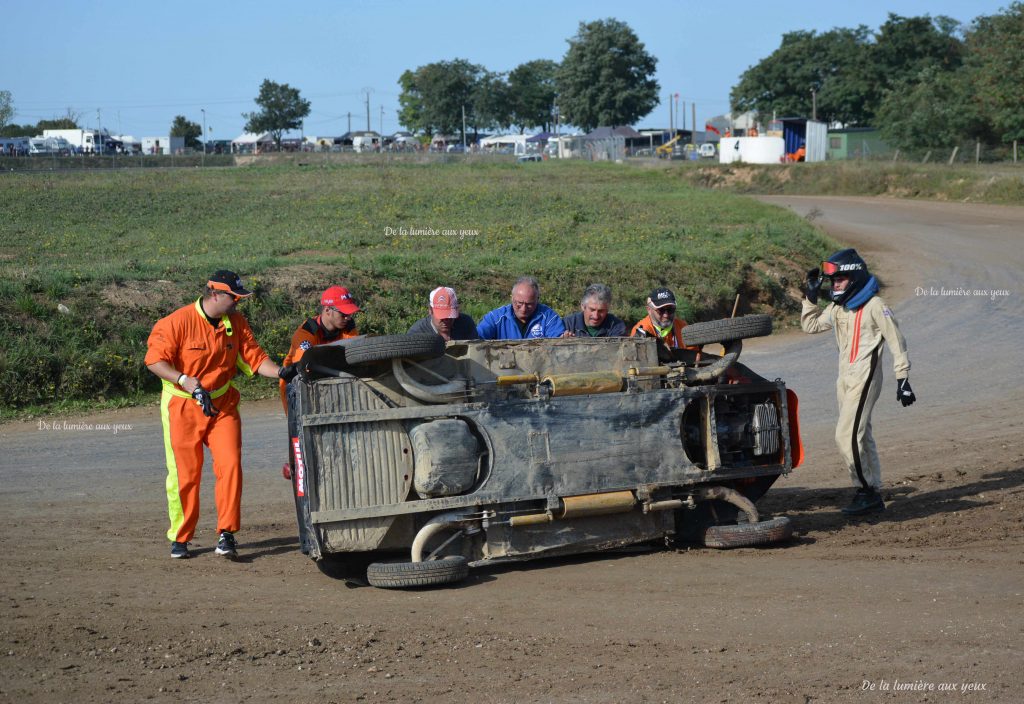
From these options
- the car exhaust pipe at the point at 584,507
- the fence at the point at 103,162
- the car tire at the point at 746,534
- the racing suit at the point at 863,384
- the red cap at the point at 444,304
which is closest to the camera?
the car exhaust pipe at the point at 584,507

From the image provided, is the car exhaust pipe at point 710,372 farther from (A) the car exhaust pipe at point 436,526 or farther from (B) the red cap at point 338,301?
(B) the red cap at point 338,301

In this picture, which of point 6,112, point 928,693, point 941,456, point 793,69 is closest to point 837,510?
point 941,456

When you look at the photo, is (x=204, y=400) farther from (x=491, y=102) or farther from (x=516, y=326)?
(x=491, y=102)

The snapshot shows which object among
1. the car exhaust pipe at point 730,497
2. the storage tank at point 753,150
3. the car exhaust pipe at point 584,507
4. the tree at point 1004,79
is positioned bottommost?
the car exhaust pipe at point 730,497

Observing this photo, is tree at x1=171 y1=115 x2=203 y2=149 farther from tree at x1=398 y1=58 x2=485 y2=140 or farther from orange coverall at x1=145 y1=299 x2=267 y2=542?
orange coverall at x1=145 y1=299 x2=267 y2=542

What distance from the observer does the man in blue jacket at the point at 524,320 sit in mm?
8461

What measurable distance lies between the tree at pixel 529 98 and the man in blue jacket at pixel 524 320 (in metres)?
129

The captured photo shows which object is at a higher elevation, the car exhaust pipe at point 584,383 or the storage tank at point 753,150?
the storage tank at point 753,150

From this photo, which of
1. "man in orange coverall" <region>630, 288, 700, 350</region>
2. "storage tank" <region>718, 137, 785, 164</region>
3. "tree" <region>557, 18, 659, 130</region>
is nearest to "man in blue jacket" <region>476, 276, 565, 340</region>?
"man in orange coverall" <region>630, 288, 700, 350</region>

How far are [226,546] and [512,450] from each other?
2289 mm

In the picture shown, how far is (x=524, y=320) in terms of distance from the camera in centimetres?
A: 857

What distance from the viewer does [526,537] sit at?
6.93m

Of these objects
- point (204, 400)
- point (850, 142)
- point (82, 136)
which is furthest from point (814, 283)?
point (82, 136)

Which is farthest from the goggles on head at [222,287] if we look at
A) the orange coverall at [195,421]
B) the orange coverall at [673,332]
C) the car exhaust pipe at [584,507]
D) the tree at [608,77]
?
the tree at [608,77]
